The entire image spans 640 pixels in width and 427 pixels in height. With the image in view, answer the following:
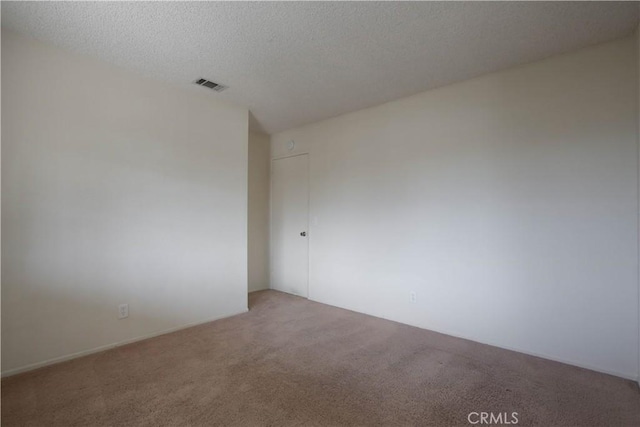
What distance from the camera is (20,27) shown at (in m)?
2.15

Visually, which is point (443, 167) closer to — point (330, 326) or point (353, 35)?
point (353, 35)

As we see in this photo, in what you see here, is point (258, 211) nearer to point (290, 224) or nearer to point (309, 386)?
point (290, 224)

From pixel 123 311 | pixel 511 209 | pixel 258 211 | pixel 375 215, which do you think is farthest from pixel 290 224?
pixel 511 209

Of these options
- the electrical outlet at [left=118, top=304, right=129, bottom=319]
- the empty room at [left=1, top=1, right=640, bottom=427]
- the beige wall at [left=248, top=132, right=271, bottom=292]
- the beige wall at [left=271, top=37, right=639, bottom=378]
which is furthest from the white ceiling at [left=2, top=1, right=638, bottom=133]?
the electrical outlet at [left=118, top=304, right=129, bottom=319]

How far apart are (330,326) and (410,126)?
7.88 ft

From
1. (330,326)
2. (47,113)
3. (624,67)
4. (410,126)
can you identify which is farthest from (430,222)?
(47,113)

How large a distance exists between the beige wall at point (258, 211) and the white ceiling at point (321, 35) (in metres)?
1.78

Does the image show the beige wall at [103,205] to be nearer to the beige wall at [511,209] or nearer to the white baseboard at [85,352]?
the white baseboard at [85,352]

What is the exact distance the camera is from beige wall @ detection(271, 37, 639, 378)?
2242 mm

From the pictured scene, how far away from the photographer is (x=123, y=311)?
107 inches

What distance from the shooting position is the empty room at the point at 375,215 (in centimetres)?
196

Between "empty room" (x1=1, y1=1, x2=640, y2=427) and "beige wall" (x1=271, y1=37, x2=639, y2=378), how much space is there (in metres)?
0.02

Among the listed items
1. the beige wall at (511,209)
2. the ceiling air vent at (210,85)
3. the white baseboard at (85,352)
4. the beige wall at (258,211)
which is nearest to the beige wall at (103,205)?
the white baseboard at (85,352)

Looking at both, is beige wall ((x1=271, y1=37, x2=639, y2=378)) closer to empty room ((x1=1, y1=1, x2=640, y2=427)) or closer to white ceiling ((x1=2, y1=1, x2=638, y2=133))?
empty room ((x1=1, y1=1, x2=640, y2=427))
